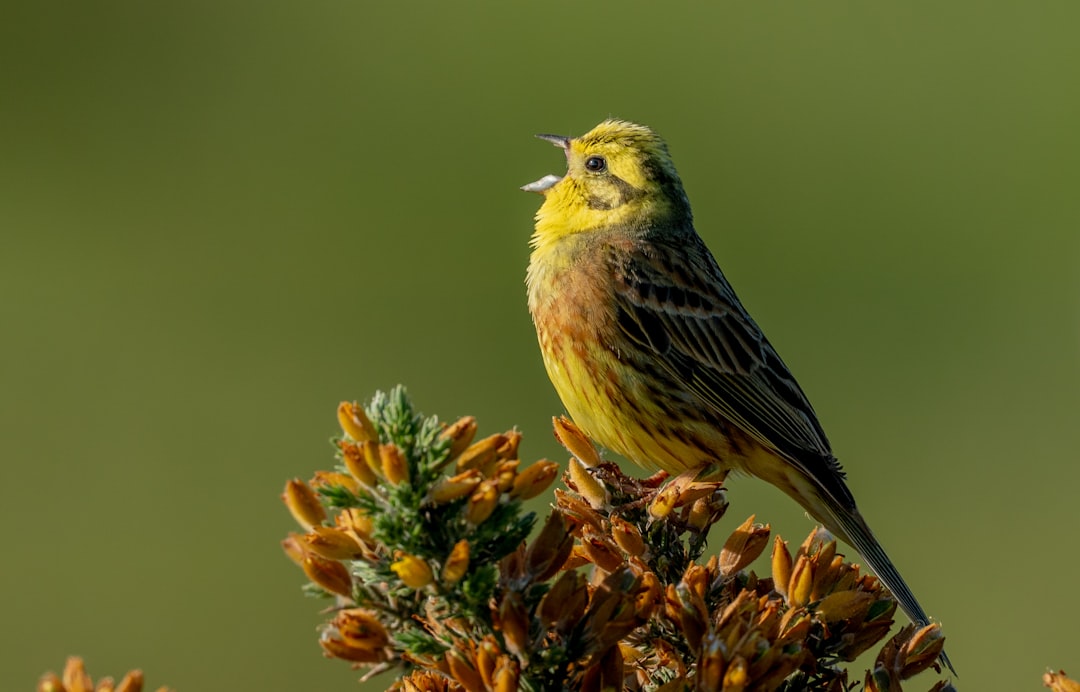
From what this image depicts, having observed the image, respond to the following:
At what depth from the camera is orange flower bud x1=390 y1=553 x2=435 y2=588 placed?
2.28 meters

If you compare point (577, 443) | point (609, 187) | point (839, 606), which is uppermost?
point (609, 187)

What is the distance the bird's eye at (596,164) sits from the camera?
5578 millimetres

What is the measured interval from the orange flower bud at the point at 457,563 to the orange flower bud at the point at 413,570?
31mm

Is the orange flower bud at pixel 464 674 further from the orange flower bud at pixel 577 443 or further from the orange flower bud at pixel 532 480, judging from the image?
the orange flower bud at pixel 577 443

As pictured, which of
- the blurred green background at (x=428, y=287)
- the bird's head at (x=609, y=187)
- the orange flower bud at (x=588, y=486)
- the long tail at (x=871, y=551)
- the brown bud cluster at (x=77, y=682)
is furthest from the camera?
the blurred green background at (x=428, y=287)

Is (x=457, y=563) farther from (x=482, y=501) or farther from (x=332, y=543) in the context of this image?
(x=332, y=543)

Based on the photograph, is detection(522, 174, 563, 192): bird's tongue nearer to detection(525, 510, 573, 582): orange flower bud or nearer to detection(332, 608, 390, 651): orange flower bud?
detection(525, 510, 573, 582): orange flower bud

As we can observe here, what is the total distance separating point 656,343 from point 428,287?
790 centimetres

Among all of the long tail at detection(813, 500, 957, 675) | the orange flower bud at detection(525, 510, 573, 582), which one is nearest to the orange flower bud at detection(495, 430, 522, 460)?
the orange flower bud at detection(525, 510, 573, 582)

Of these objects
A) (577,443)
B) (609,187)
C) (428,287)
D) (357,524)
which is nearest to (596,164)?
(609,187)

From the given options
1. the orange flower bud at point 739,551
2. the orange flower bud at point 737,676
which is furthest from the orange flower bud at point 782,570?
the orange flower bud at point 737,676

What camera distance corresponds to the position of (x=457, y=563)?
2.27 meters

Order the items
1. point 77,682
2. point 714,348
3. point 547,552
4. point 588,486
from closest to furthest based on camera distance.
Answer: point 77,682 → point 547,552 → point 588,486 → point 714,348

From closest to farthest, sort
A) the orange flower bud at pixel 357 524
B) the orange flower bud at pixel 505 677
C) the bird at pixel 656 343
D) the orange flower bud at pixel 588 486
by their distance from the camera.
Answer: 1. the orange flower bud at pixel 505 677
2. the orange flower bud at pixel 357 524
3. the orange flower bud at pixel 588 486
4. the bird at pixel 656 343
